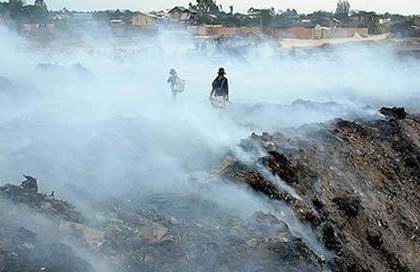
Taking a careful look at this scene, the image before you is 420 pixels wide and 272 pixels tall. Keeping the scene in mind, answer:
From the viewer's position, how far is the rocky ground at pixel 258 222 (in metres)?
5.64

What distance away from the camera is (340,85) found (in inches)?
904

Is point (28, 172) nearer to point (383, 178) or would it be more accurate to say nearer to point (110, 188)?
point (110, 188)

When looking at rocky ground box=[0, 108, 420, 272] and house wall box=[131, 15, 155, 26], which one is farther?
house wall box=[131, 15, 155, 26]

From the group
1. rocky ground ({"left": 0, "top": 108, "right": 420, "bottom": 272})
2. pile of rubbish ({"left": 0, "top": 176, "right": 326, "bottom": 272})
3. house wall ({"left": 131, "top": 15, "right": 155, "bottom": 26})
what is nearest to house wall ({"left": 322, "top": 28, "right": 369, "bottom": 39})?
house wall ({"left": 131, "top": 15, "right": 155, "bottom": 26})

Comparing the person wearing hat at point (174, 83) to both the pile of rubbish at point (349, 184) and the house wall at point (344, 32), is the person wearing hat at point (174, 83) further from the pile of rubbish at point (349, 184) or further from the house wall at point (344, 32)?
the house wall at point (344, 32)

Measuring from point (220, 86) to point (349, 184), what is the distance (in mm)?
3904

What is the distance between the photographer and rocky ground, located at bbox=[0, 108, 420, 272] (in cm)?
564

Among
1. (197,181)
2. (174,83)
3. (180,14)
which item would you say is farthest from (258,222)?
(180,14)

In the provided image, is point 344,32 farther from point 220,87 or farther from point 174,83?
point 220,87

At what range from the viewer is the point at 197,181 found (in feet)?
26.5

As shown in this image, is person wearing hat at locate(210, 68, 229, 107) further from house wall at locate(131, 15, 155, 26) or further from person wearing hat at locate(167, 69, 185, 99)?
house wall at locate(131, 15, 155, 26)

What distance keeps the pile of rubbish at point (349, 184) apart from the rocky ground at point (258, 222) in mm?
24

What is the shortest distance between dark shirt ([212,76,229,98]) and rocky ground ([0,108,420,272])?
1.94 metres

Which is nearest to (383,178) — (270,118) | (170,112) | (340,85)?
(270,118)
